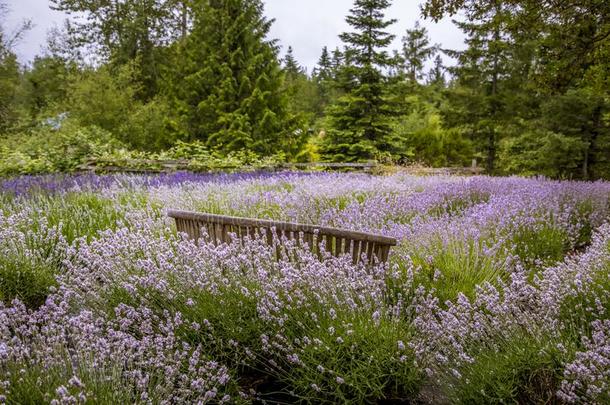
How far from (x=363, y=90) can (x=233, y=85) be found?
529cm

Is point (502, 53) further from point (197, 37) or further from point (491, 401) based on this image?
point (491, 401)

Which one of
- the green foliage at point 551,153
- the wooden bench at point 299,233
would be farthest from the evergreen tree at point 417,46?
the wooden bench at point 299,233

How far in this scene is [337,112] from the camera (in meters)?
18.0

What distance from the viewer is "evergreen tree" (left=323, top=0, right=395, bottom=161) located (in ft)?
58.2

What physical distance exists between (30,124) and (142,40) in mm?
7139

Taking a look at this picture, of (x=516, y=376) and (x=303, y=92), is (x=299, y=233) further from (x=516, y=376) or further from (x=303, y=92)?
(x=303, y=92)

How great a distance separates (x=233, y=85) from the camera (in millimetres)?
16875

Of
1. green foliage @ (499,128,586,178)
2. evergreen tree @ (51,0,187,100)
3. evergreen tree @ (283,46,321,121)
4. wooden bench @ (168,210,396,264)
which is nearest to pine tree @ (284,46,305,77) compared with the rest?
evergreen tree @ (283,46,321,121)

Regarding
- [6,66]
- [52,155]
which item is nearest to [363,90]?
[52,155]

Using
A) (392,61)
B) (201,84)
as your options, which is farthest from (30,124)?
(392,61)

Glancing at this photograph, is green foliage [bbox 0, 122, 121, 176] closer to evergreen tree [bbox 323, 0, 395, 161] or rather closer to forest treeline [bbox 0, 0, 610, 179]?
forest treeline [bbox 0, 0, 610, 179]

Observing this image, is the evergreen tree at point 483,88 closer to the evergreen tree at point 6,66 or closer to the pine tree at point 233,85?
the pine tree at point 233,85

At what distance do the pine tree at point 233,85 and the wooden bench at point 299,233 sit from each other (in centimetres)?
1256

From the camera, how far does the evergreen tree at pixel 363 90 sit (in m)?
17.7
